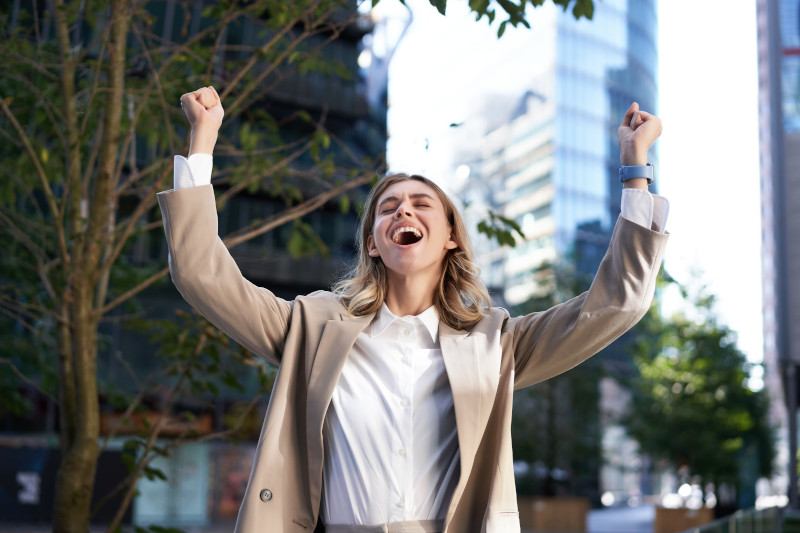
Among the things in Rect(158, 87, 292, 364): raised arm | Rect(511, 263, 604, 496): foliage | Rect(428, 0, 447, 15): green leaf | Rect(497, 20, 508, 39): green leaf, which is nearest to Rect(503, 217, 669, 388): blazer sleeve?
Rect(158, 87, 292, 364): raised arm

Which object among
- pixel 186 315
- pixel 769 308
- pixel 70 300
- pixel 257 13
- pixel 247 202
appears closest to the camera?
pixel 70 300

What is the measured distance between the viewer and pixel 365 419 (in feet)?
6.84

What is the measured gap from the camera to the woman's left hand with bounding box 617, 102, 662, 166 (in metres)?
2.09

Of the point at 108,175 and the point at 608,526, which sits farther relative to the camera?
the point at 608,526

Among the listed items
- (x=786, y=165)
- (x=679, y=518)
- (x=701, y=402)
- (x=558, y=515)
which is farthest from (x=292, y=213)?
(x=701, y=402)

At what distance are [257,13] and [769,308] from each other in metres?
114

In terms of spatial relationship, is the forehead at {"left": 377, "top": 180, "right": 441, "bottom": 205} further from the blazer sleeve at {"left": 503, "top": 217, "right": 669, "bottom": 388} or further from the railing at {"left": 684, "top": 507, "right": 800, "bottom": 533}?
the railing at {"left": 684, "top": 507, "right": 800, "bottom": 533}

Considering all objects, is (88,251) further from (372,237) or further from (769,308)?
(769,308)

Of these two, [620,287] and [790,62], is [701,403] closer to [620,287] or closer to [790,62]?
[790,62]

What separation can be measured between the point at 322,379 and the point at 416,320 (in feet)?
1.00

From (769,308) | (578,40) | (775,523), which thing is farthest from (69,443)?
(769,308)

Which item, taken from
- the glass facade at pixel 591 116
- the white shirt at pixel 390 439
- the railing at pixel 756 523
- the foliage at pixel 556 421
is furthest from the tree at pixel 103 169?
the glass facade at pixel 591 116

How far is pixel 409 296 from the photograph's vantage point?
233 centimetres

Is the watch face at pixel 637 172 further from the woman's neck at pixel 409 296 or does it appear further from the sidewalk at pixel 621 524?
the sidewalk at pixel 621 524
